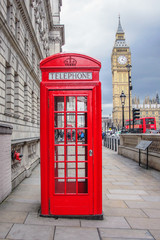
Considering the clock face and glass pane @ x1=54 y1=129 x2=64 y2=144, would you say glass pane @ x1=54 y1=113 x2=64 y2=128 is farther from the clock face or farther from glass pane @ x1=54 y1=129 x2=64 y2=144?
the clock face

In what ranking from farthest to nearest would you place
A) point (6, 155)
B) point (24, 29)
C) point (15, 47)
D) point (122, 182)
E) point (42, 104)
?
point (24, 29)
point (15, 47)
point (122, 182)
point (6, 155)
point (42, 104)

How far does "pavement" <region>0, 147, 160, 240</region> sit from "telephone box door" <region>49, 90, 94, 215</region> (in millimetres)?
312

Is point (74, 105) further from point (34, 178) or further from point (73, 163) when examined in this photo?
point (34, 178)

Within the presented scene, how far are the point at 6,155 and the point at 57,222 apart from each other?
2.29 metres

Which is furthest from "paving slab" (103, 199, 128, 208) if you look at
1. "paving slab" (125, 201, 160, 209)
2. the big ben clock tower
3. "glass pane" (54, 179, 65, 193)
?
the big ben clock tower

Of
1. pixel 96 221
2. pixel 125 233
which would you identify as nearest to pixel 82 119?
pixel 96 221

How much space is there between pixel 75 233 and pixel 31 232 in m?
0.65

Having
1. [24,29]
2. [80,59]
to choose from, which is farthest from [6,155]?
[24,29]

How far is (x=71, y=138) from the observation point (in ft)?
13.7

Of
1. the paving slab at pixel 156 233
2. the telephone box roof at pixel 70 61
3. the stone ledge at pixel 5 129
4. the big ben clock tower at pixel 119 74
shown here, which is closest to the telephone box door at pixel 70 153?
the telephone box roof at pixel 70 61

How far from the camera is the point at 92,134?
4.13 metres

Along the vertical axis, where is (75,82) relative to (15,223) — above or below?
above

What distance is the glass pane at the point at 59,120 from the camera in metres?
4.17

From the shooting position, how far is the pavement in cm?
343
